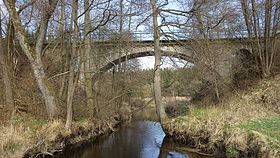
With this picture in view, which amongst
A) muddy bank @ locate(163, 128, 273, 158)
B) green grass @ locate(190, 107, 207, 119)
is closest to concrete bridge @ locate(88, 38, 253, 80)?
green grass @ locate(190, 107, 207, 119)

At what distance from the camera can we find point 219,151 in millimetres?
11742

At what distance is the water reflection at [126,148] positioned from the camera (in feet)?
43.9

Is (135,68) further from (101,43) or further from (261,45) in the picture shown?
(261,45)

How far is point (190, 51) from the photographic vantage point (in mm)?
18641

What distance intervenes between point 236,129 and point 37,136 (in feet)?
20.3

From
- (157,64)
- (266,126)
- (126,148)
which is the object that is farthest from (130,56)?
(266,126)

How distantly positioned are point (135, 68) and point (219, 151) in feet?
54.4

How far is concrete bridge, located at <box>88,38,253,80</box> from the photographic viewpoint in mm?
17266

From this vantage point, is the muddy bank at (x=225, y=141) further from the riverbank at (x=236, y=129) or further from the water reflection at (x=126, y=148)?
the water reflection at (x=126, y=148)

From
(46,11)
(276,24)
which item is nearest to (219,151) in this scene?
(46,11)

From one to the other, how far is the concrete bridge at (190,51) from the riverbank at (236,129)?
2511mm

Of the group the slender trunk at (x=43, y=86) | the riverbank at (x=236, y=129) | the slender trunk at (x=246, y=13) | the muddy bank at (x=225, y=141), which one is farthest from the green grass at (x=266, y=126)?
the slender trunk at (x=246, y=13)

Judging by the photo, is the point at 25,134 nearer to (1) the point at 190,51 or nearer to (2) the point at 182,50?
(1) the point at 190,51

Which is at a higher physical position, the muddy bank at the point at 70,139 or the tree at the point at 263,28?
the tree at the point at 263,28
